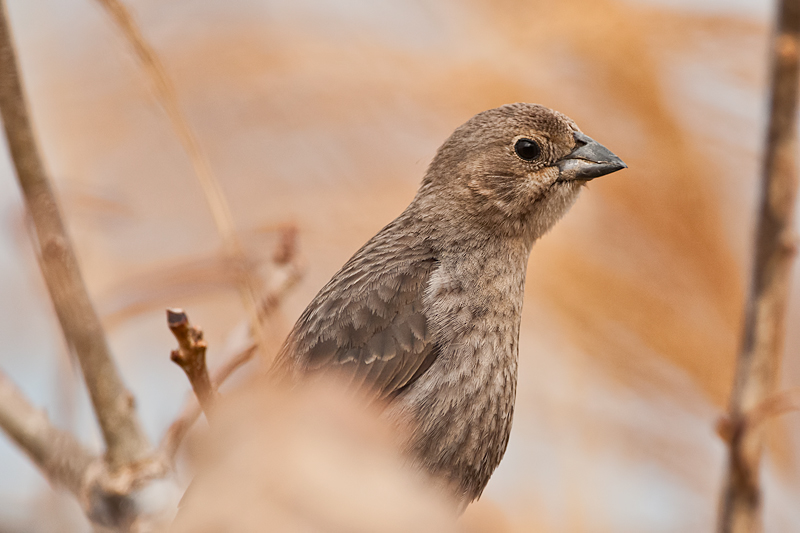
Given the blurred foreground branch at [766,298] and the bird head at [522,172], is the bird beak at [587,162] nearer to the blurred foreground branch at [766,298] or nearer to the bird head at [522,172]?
the bird head at [522,172]

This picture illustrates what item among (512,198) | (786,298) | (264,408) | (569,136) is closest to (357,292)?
(512,198)

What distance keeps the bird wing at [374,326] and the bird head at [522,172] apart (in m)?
0.27

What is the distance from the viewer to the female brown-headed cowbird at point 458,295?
2.61 meters

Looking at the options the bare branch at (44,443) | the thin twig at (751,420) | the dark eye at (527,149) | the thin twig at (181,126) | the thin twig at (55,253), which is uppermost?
the dark eye at (527,149)

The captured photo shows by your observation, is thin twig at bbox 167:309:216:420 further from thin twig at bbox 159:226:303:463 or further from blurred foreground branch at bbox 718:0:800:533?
blurred foreground branch at bbox 718:0:800:533

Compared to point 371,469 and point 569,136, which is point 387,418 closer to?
point 569,136

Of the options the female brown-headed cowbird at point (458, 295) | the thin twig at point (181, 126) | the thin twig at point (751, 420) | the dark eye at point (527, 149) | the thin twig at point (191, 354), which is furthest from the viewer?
the dark eye at point (527, 149)

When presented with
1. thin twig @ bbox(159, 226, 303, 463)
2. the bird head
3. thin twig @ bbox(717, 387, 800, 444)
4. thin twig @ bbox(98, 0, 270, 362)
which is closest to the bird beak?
the bird head

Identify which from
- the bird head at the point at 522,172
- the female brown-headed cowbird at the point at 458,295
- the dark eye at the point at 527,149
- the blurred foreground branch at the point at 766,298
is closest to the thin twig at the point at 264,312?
the female brown-headed cowbird at the point at 458,295

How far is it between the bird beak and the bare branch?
191 centimetres

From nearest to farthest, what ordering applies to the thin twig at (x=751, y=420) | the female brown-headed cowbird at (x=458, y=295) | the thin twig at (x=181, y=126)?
the thin twig at (x=751, y=420) < the thin twig at (x=181, y=126) < the female brown-headed cowbird at (x=458, y=295)

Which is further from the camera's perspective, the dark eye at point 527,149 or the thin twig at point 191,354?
the dark eye at point 527,149

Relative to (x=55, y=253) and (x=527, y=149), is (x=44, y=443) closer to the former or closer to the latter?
(x=55, y=253)

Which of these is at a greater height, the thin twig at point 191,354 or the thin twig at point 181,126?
the thin twig at point 181,126
